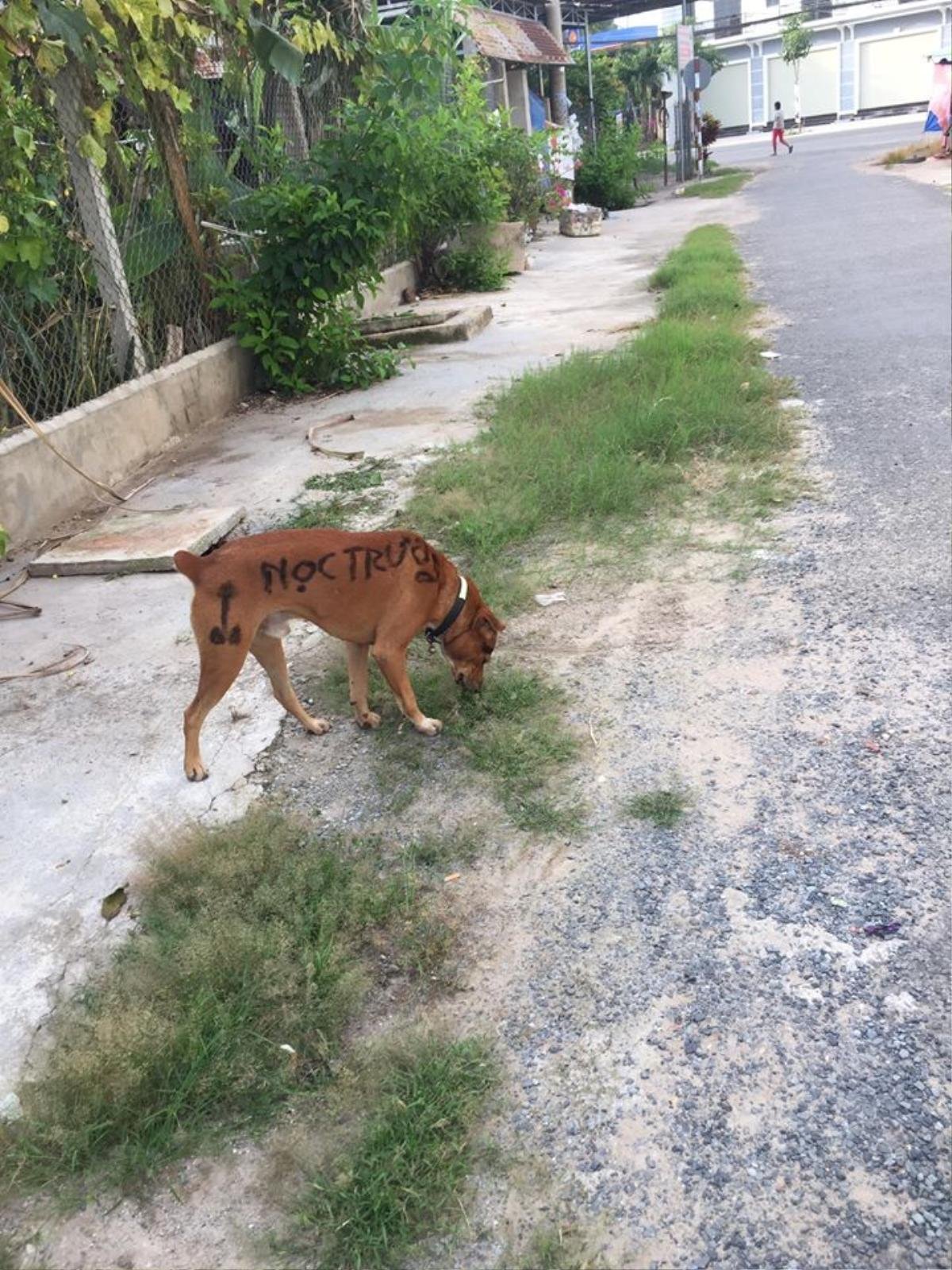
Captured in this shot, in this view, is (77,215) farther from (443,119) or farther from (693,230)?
(693,230)

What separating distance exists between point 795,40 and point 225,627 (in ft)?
207

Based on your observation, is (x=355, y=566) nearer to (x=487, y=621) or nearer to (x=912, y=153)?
(x=487, y=621)

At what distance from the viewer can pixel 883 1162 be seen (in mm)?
1764

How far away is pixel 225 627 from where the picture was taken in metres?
2.90

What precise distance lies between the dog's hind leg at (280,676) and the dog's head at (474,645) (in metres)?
0.51

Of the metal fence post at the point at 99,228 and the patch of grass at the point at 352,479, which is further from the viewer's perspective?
the metal fence post at the point at 99,228

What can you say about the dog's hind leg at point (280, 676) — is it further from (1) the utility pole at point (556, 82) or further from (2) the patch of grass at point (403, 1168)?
(1) the utility pole at point (556, 82)

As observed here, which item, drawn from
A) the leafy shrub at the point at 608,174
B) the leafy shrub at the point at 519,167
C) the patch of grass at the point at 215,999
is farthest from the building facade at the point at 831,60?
the patch of grass at the point at 215,999

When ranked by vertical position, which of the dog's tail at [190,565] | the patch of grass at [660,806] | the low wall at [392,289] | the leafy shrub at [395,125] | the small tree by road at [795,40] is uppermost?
the small tree by road at [795,40]

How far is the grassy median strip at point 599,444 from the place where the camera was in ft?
15.7

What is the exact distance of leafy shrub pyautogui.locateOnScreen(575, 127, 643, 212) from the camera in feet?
79.3

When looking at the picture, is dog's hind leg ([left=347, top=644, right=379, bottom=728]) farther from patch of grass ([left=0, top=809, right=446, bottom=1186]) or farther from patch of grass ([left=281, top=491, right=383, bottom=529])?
patch of grass ([left=281, top=491, right=383, bottom=529])

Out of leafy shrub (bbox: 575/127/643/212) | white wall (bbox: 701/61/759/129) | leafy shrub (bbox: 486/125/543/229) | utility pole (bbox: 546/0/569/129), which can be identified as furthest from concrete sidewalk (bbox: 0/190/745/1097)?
white wall (bbox: 701/61/759/129)

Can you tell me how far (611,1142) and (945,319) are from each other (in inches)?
325
